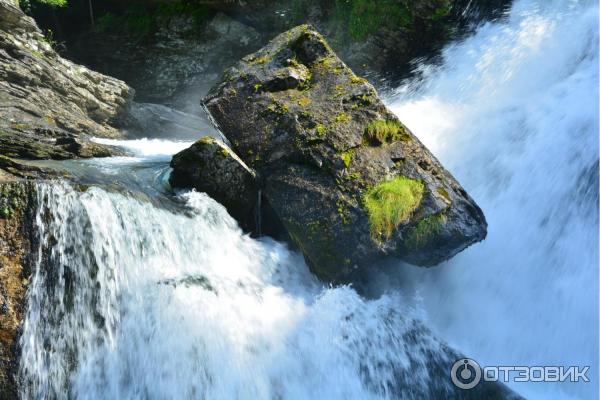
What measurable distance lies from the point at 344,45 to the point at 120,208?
440 inches

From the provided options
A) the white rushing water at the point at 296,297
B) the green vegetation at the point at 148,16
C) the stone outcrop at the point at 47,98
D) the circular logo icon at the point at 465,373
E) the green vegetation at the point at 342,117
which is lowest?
the circular logo icon at the point at 465,373

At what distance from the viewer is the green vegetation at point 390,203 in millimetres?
5723

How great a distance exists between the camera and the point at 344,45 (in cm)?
1470

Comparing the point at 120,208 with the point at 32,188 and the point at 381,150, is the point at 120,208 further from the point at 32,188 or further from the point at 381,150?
the point at 381,150

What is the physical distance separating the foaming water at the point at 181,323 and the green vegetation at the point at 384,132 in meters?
2.18

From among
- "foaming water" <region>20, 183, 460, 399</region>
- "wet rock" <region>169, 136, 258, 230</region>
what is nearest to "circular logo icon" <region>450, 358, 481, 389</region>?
"foaming water" <region>20, 183, 460, 399</region>

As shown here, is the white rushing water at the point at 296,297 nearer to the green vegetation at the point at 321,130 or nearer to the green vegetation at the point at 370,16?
the green vegetation at the point at 321,130

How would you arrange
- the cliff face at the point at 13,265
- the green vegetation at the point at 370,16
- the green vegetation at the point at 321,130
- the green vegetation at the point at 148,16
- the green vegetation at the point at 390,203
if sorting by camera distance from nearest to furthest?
the cliff face at the point at 13,265
the green vegetation at the point at 390,203
the green vegetation at the point at 321,130
the green vegetation at the point at 370,16
the green vegetation at the point at 148,16

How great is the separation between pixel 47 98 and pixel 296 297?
7.77 meters

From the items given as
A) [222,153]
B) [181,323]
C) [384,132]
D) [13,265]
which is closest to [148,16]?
[222,153]

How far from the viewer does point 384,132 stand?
668 cm

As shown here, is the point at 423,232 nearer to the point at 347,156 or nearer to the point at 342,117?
the point at 347,156

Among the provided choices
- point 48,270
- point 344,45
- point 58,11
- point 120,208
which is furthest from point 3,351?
point 58,11

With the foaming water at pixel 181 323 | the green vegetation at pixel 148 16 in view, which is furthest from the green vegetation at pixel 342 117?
the green vegetation at pixel 148 16
